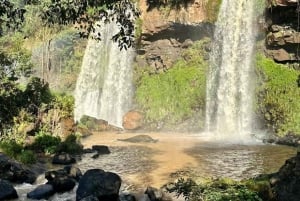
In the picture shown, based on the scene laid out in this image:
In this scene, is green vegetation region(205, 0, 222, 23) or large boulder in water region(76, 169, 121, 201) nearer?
large boulder in water region(76, 169, 121, 201)

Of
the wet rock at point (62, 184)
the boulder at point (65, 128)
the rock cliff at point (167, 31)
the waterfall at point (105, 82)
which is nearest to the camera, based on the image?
the wet rock at point (62, 184)

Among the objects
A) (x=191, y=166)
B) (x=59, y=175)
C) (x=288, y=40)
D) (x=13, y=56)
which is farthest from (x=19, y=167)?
(x=288, y=40)

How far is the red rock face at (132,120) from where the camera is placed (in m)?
35.0

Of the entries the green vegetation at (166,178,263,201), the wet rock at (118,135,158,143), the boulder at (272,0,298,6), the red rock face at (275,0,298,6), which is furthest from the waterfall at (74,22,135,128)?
the green vegetation at (166,178,263,201)

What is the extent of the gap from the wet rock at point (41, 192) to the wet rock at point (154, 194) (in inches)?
132

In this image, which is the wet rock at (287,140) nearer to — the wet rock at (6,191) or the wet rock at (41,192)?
the wet rock at (41,192)

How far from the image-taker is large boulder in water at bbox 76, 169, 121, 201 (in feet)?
48.3

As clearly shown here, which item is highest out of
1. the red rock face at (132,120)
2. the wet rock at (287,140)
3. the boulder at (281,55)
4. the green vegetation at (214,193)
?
the boulder at (281,55)

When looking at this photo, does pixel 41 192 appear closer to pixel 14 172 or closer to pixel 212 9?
pixel 14 172

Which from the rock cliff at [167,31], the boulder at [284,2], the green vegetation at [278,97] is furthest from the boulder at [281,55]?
the rock cliff at [167,31]

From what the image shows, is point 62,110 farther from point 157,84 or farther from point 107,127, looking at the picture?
point 157,84

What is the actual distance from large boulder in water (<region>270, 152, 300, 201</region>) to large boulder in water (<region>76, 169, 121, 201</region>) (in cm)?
516

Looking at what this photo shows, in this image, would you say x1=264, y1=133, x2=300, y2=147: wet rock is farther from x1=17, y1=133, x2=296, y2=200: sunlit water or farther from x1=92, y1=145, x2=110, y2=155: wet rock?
x1=92, y1=145, x2=110, y2=155: wet rock

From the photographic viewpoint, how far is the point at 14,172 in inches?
703
